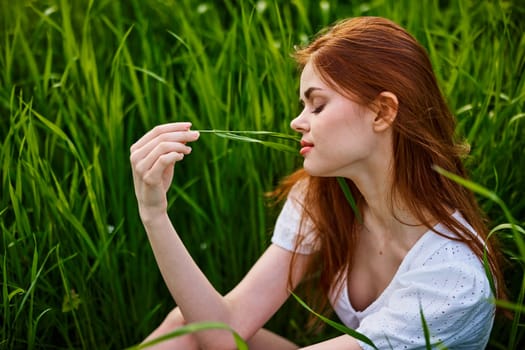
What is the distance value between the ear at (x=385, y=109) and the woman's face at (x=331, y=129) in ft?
0.04

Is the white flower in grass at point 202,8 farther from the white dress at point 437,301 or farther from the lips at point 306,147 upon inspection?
the white dress at point 437,301

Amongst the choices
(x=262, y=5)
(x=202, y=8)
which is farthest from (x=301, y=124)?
(x=202, y=8)

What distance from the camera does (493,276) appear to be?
4.89 feet

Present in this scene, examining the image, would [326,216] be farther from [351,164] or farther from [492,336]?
[492,336]

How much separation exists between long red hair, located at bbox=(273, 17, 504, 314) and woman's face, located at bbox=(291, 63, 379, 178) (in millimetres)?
20

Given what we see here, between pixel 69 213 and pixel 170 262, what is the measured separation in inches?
11.4

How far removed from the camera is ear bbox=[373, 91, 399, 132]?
1437 mm

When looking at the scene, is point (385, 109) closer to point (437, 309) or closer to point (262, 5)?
point (437, 309)

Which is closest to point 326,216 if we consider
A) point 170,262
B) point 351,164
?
point 351,164

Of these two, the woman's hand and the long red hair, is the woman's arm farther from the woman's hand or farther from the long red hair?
the long red hair

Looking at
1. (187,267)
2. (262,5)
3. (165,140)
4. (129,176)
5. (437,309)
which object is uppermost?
(262,5)

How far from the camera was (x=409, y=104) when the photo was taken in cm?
145

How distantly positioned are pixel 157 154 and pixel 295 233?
1.34 ft

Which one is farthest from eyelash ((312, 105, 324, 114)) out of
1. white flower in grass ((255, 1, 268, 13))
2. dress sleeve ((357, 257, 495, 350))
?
white flower in grass ((255, 1, 268, 13))
